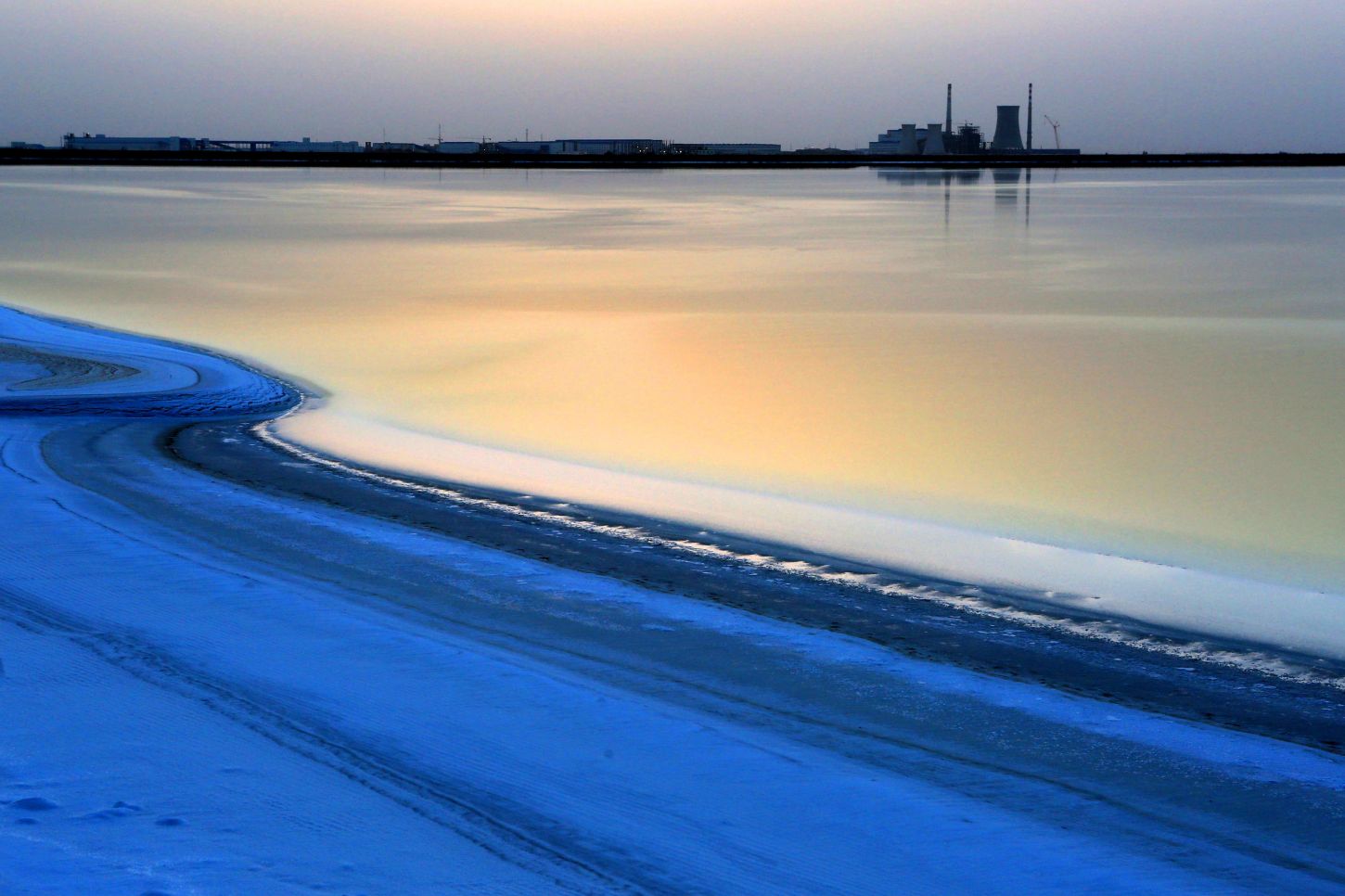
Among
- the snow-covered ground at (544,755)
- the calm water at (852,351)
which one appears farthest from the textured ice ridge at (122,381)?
the snow-covered ground at (544,755)

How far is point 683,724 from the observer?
12.9 ft

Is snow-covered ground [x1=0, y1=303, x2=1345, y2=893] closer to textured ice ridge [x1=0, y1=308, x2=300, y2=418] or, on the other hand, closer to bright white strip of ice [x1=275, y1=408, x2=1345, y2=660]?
bright white strip of ice [x1=275, y1=408, x2=1345, y2=660]

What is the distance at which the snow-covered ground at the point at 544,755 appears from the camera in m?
3.11

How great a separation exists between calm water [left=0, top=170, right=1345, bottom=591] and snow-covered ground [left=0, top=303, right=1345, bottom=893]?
7.88 ft

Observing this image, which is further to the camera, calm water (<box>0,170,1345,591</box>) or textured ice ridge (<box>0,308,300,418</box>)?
textured ice ridge (<box>0,308,300,418</box>)

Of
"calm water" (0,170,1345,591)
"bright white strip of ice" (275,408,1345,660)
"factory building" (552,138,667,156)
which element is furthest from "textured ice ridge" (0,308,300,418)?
"factory building" (552,138,667,156)

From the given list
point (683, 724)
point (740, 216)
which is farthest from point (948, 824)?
point (740, 216)

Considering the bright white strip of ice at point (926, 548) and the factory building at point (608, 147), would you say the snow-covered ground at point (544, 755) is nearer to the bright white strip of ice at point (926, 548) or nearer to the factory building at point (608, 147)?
the bright white strip of ice at point (926, 548)

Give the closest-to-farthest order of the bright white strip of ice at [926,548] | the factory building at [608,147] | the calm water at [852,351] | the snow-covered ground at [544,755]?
the snow-covered ground at [544,755]
the bright white strip of ice at [926,548]
the calm water at [852,351]
the factory building at [608,147]

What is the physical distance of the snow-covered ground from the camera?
3111mm

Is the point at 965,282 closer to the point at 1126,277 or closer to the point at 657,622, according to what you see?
the point at 1126,277

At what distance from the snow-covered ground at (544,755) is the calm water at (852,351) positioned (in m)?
2.40

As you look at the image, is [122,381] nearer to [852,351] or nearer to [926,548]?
[926,548]

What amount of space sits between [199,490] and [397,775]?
3531 millimetres
